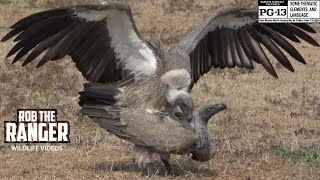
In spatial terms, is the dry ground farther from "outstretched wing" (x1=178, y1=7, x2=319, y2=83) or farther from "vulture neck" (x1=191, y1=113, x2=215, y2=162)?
"outstretched wing" (x1=178, y1=7, x2=319, y2=83)

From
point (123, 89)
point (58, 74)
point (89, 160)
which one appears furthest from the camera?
point (58, 74)

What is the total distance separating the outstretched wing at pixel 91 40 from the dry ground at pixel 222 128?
980mm

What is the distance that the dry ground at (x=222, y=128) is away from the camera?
6.48 metres

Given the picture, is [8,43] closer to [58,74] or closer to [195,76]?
[58,74]

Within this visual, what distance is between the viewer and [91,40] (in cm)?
624

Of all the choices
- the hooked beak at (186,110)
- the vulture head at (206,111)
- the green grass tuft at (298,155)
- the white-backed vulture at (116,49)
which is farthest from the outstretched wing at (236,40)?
the hooked beak at (186,110)

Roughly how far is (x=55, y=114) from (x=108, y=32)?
9.99 feet

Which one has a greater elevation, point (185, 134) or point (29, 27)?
point (29, 27)

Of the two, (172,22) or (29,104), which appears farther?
(172,22)

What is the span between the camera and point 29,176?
6152mm

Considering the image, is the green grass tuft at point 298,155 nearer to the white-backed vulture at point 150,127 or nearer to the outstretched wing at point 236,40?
the outstretched wing at point 236,40

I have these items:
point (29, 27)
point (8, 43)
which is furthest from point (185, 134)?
point (8, 43)

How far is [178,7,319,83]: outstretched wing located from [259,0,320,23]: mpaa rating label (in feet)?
0.58

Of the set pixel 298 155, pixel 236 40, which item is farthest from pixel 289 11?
pixel 298 155
